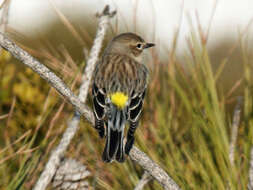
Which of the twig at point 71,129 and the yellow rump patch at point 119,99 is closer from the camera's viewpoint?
the twig at point 71,129

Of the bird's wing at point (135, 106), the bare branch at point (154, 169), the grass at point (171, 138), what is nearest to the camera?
the bare branch at point (154, 169)

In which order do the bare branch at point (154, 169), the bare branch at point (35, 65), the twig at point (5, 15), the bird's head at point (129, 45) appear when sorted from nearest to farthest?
the bare branch at point (35, 65)
the bare branch at point (154, 169)
the twig at point (5, 15)
the bird's head at point (129, 45)

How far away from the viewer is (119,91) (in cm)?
280

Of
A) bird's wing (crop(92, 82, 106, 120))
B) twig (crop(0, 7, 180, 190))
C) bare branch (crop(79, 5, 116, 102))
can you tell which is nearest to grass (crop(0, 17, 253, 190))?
bare branch (crop(79, 5, 116, 102))

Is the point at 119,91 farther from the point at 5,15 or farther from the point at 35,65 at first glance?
the point at 35,65

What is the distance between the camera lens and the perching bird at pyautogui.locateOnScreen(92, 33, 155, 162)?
244cm

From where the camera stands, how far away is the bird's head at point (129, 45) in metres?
3.51

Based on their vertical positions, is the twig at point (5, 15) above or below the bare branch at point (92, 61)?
above

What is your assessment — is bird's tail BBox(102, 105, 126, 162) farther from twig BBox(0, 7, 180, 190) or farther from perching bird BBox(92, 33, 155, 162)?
twig BBox(0, 7, 180, 190)

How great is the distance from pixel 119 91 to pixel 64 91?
2.72 feet

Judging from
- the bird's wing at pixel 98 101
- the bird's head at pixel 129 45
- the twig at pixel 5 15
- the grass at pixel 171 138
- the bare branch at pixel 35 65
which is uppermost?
the twig at pixel 5 15

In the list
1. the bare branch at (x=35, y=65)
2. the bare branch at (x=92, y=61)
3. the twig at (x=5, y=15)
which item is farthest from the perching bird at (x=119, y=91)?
the twig at (x=5, y=15)

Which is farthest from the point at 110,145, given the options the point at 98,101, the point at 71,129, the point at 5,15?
the point at 5,15

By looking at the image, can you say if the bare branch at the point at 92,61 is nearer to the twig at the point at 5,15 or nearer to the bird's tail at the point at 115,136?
the bird's tail at the point at 115,136
